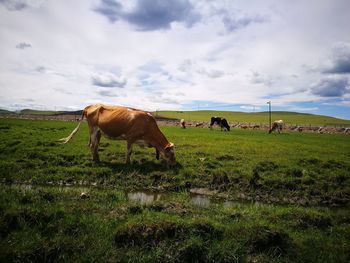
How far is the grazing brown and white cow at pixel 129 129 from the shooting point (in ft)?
47.6

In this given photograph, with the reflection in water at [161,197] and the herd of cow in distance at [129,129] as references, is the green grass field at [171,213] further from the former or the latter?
the herd of cow in distance at [129,129]

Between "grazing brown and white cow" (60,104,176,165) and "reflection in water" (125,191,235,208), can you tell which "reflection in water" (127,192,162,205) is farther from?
"grazing brown and white cow" (60,104,176,165)

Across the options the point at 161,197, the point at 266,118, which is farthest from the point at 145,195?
the point at 266,118

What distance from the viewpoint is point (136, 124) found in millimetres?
14602

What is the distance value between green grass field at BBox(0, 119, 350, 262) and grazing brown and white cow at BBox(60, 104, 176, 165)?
827 mm

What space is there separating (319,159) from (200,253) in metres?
13.7

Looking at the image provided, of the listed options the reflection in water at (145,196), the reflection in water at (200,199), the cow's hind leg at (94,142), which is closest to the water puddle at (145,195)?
the reflection in water at (145,196)

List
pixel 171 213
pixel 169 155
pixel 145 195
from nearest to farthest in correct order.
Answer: pixel 171 213 < pixel 145 195 < pixel 169 155

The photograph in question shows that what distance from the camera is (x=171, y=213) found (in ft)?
25.0

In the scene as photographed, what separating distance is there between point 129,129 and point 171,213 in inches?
303

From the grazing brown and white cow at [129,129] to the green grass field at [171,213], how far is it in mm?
827

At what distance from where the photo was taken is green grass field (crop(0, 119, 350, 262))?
5465 mm

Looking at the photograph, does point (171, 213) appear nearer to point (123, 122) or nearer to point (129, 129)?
point (129, 129)

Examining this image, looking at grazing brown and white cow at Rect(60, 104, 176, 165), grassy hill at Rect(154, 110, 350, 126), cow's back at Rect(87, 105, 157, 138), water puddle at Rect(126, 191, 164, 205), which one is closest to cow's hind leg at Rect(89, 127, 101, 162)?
grazing brown and white cow at Rect(60, 104, 176, 165)
